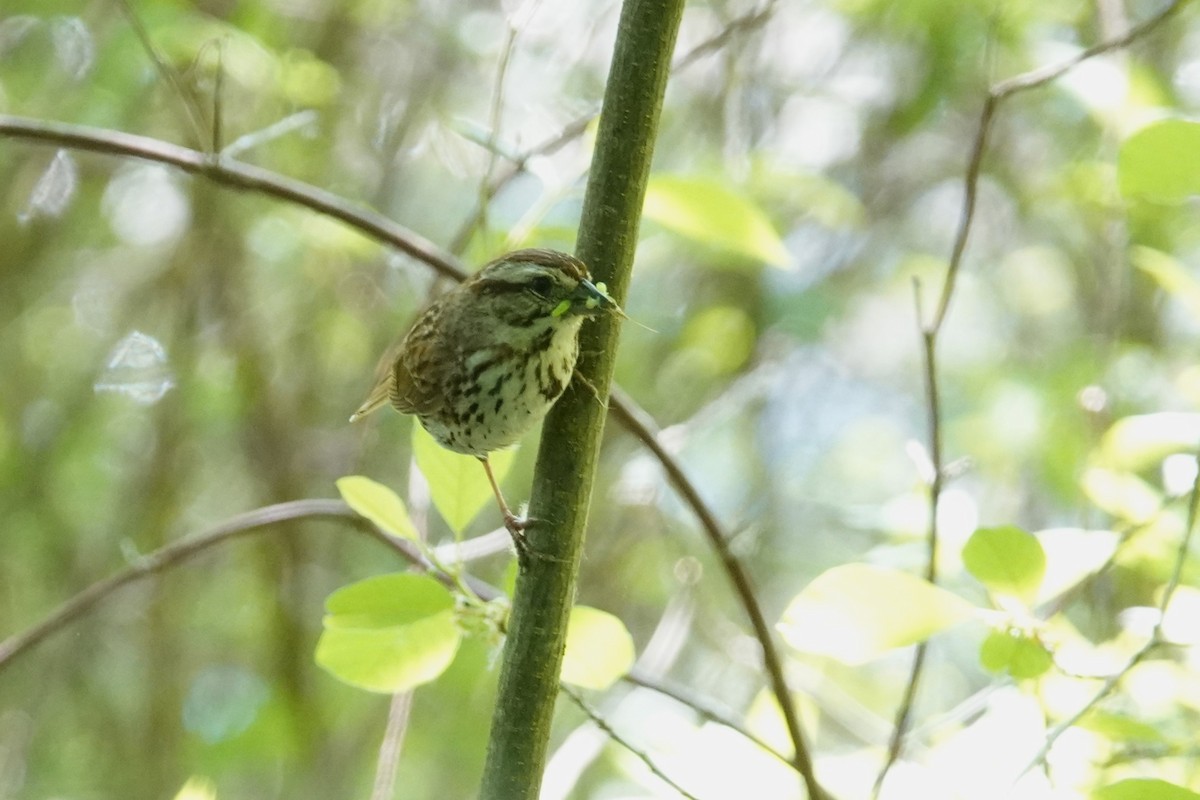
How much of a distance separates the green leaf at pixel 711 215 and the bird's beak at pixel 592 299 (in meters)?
0.35

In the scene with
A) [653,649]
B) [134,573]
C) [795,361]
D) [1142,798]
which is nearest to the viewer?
[1142,798]

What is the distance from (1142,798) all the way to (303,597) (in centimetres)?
386

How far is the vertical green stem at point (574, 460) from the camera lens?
3.79 ft

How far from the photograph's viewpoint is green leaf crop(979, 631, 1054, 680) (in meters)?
1.23

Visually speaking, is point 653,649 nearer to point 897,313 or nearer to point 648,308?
point 648,308

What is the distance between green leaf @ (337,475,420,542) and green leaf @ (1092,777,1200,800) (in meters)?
0.77

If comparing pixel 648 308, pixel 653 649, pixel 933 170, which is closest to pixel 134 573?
pixel 653 649

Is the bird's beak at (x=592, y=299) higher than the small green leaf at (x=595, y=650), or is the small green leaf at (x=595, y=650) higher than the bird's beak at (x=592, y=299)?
the bird's beak at (x=592, y=299)

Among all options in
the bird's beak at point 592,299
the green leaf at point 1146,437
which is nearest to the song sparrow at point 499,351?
the bird's beak at point 592,299

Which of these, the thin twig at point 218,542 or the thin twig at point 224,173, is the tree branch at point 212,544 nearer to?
the thin twig at point 218,542

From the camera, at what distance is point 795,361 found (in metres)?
4.10

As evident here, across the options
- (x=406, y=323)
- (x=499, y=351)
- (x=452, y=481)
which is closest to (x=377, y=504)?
(x=452, y=481)

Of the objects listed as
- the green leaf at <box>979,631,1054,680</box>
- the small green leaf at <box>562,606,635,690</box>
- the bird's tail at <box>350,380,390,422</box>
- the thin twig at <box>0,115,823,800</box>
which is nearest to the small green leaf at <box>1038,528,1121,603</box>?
the green leaf at <box>979,631,1054,680</box>

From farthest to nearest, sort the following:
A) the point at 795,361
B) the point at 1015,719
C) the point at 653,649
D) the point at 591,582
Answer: the point at 795,361 < the point at 591,582 < the point at 653,649 < the point at 1015,719
